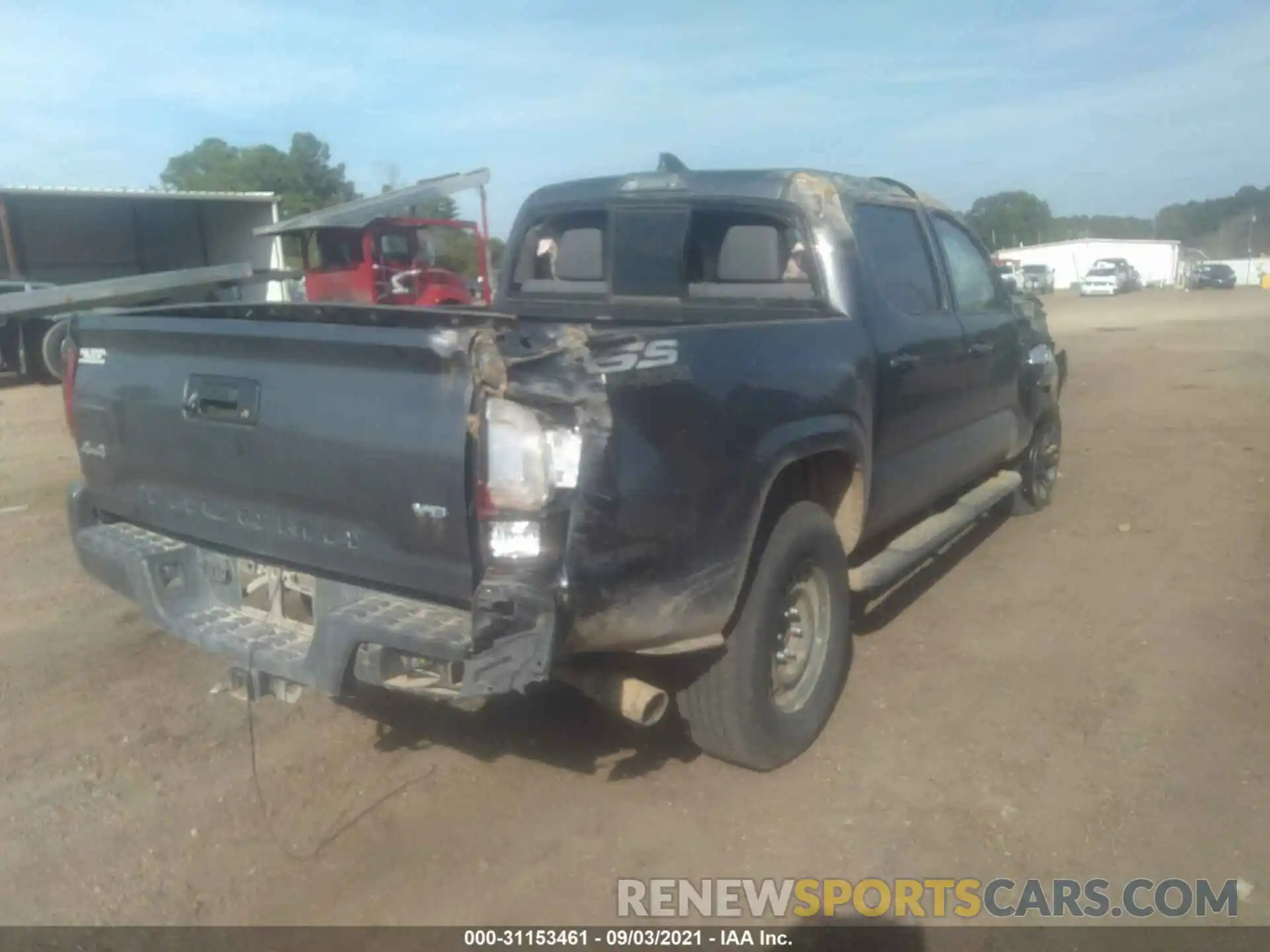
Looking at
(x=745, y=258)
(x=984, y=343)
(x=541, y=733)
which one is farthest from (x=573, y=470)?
(x=984, y=343)

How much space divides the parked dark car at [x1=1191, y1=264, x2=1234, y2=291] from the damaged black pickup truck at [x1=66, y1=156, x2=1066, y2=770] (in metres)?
58.2

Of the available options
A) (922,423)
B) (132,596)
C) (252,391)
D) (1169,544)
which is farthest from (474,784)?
(1169,544)

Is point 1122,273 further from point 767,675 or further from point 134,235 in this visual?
point 767,675

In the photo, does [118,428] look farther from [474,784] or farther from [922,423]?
[922,423]

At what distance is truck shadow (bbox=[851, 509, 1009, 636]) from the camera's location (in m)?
5.18

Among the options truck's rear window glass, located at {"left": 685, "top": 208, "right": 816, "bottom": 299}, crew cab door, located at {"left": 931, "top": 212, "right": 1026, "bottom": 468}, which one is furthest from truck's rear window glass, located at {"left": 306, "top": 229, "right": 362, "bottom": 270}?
truck's rear window glass, located at {"left": 685, "top": 208, "right": 816, "bottom": 299}

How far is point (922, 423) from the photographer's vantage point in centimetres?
473

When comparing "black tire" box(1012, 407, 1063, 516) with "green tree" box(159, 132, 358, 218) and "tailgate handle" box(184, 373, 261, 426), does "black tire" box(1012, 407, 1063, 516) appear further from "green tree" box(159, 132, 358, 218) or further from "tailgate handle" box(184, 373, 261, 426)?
"green tree" box(159, 132, 358, 218)

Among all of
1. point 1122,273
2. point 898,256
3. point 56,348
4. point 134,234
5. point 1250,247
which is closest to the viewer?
point 56,348

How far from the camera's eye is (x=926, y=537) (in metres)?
4.96

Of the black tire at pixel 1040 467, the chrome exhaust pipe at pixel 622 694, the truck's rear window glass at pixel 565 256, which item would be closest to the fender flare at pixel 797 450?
the chrome exhaust pipe at pixel 622 694

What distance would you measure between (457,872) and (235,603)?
1138 millimetres

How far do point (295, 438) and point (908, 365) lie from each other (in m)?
2.56

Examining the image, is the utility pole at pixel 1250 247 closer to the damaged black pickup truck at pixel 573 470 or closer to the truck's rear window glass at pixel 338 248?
the truck's rear window glass at pixel 338 248
